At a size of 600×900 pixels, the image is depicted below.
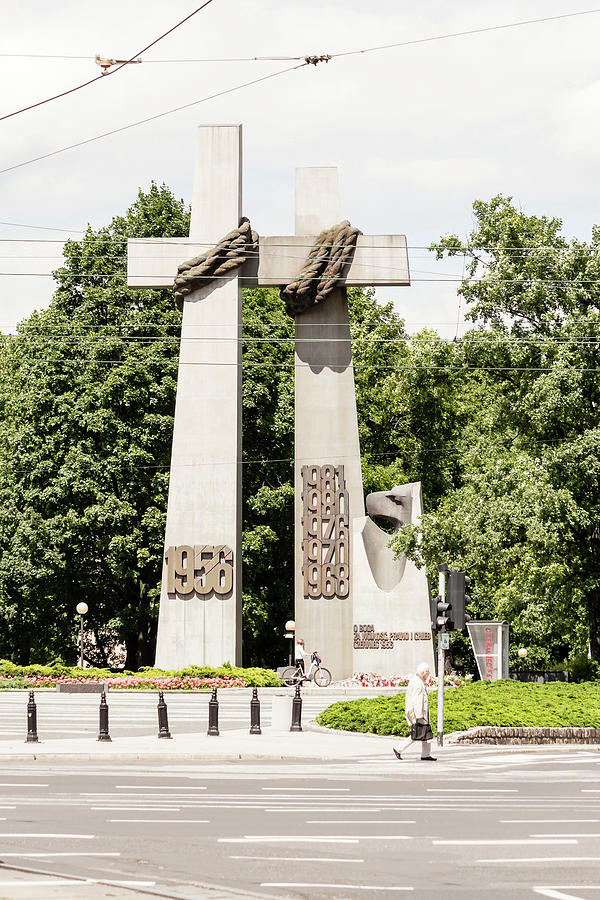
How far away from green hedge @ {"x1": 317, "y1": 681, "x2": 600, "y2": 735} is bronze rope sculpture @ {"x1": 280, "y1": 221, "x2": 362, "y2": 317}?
18018mm

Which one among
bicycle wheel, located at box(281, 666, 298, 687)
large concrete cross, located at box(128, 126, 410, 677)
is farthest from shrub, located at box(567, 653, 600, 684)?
large concrete cross, located at box(128, 126, 410, 677)

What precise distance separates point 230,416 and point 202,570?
16.6 ft

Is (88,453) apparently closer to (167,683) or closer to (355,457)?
(355,457)

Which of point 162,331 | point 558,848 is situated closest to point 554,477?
point 558,848

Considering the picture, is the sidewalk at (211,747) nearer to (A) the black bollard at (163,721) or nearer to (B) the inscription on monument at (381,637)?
(A) the black bollard at (163,721)

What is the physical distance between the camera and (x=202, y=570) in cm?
4291

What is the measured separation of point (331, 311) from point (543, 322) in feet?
38.7

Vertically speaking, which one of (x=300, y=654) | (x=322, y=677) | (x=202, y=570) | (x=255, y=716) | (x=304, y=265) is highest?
(x=304, y=265)

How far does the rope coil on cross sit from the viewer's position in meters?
43.7

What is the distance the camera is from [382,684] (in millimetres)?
40312

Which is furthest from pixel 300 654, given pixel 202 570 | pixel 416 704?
pixel 416 704

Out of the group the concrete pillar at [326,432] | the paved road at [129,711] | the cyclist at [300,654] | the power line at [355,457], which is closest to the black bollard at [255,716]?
the paved road at [129,711]

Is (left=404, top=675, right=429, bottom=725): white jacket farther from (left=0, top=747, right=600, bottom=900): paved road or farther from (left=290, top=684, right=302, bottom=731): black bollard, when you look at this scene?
(left=290, top=684, right=302, bottom=731): black bollard

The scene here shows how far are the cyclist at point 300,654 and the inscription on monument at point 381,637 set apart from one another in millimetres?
1796
